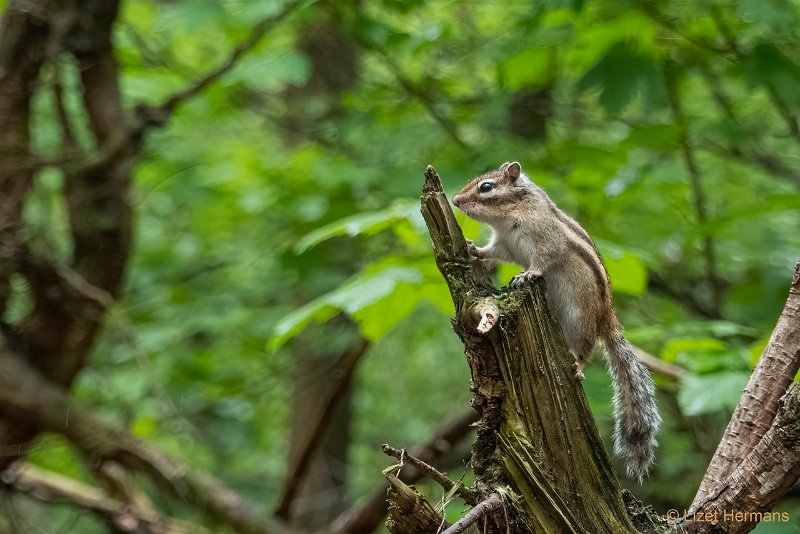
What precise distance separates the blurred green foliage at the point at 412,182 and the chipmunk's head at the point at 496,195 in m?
0.17

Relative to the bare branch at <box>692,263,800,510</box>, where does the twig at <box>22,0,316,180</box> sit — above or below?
above

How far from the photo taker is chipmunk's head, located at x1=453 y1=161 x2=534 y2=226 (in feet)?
10.6

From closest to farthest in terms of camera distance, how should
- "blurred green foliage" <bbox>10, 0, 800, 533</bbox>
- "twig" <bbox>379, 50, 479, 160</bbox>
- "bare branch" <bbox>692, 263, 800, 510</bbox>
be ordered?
"bare branch" <bbox>692, 263, 800, 510</bbox>
"blurred green foliage" <bbox>10, 0, 800, 533</bbox>
"twig" <bbox>379, 50, 479, 160</bbox>

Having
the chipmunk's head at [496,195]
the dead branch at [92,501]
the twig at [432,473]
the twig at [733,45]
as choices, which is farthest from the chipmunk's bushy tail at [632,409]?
the dead branch at [92,501]

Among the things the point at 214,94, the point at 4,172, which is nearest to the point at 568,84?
the point at 214,94

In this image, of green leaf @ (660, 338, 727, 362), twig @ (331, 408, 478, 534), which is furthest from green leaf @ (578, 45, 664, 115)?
twig @ (331, 408, 478, 534)

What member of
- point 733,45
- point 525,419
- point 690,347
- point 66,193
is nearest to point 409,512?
point 525,419

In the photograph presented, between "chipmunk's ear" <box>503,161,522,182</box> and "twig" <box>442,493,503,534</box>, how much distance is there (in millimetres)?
1661

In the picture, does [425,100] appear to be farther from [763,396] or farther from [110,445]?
[763,396]

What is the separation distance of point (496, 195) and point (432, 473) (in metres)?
1.59

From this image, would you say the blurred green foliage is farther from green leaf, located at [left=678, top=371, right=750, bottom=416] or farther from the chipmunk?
the chipmunk

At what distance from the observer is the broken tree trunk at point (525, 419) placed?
1969mm

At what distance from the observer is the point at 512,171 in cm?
332

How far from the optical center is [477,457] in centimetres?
205
